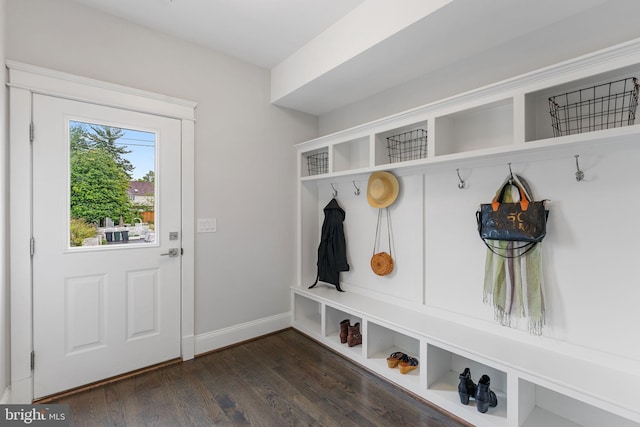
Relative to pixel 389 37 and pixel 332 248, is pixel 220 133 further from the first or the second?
pixel 389 37

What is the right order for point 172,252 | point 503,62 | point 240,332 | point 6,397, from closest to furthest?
point 6,397 < point 503,62 < point 172,252 < point 240,332

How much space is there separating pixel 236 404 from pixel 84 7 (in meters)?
2.94

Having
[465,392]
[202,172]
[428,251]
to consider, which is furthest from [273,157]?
[465,392]

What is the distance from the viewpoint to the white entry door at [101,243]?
79.5 inches

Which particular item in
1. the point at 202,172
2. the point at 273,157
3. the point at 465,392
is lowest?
the point at 465,392

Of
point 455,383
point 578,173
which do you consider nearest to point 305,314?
point 455,383

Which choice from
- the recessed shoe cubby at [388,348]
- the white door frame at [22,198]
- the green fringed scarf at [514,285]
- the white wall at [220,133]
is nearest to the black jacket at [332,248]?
the white wall at [220,133]

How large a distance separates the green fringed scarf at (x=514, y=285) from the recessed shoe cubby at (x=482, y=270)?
2.8 inches

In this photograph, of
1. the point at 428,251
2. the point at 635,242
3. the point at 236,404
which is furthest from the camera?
the point at 428,251

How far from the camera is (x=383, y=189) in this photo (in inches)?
101

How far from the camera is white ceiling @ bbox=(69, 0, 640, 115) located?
164 cm

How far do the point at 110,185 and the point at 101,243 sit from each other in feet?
1.41

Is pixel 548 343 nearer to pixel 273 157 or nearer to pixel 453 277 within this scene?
pixel 453 277

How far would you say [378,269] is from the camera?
8.69 ft
